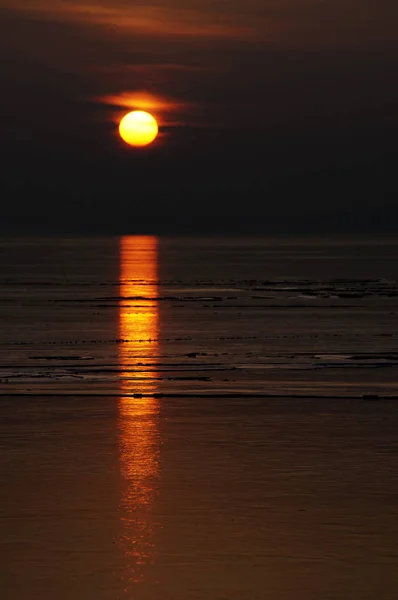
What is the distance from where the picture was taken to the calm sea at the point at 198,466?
10.9 meters

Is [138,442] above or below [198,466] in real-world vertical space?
above

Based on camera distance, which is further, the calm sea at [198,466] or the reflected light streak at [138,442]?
the reflected light streak at [138,442]

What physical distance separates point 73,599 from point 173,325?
103 ft

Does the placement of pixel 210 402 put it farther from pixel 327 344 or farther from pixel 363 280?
pixel 363 280

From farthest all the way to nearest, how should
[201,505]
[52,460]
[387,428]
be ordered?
[387,428] → [52,460] → [201,505]

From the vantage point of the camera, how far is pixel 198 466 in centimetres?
1570

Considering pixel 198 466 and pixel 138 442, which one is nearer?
pixel 198 466

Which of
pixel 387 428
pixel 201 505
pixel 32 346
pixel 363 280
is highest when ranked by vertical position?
pixel 363 280

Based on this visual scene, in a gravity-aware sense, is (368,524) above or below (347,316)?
below

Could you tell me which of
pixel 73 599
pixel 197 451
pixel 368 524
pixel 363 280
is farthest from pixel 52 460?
pixel 363 280

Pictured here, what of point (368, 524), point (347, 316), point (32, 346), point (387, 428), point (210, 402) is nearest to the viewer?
point (368, 524)

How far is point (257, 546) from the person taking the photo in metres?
11.8

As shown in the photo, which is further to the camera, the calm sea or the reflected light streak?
the reflected light streak

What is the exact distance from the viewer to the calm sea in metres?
10.9
